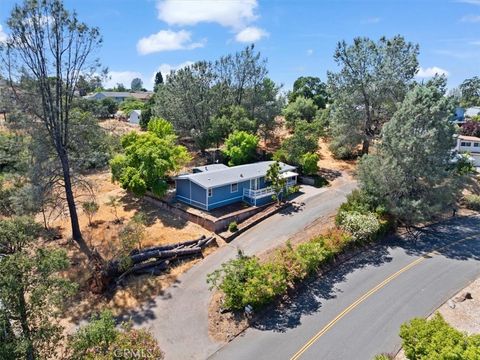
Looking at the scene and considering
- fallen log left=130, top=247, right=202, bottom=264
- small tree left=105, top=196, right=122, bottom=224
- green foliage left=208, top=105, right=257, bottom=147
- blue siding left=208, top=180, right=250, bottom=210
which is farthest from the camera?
green foliage left=208, top=105, right=257, bottom=147

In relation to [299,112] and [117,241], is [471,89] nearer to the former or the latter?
[299,112]

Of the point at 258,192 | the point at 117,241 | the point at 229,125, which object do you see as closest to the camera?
the point at 117,241

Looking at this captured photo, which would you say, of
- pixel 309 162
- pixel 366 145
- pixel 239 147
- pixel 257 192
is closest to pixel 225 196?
pixel 257 192

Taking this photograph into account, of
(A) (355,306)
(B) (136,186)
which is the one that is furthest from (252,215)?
(A) (355,306)

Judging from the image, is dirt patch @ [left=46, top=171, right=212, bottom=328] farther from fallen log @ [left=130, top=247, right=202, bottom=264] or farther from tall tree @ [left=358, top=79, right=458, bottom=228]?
tall tree @ [left=358, top=79, right=458, bottom=228]

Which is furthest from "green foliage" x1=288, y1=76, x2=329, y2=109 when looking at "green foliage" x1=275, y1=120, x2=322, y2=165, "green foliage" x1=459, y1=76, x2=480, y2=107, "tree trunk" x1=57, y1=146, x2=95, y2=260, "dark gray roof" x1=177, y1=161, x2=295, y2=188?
"green foliage" x1=459, y1=76, x2=480, y2=107

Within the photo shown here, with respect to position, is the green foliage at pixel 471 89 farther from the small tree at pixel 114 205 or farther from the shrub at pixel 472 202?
the small tree at pixel 114 205
